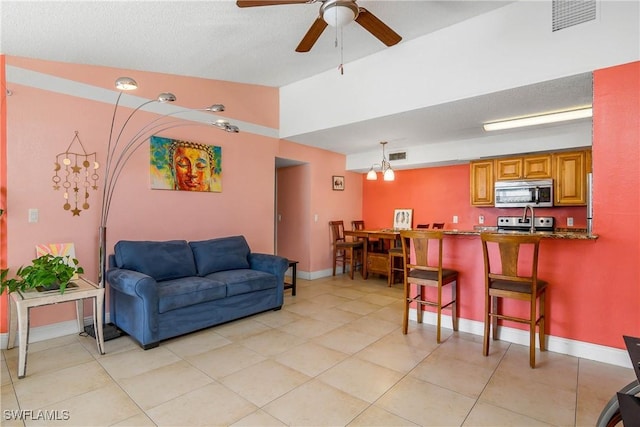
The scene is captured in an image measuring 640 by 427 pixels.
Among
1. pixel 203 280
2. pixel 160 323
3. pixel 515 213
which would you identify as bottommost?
pixel 160 323

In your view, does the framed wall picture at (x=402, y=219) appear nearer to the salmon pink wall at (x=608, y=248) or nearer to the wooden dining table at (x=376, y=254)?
the wooden dining table at (x=376, y=254)

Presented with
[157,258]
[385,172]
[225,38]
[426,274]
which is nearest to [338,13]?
[225,38]

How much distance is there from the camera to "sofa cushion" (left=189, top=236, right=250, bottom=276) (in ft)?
12.4

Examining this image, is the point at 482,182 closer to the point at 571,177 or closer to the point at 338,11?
the point at 571,177

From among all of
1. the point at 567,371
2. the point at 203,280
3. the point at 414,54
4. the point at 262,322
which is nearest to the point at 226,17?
the point at 414,54

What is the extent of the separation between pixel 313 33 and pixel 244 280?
2579mm

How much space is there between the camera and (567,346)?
2.79m

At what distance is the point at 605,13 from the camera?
8.43ft

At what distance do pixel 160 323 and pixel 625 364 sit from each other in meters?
3.98

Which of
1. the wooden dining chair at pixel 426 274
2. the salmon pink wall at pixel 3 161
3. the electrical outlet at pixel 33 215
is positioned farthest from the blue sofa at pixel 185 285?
the wooden dining chair at pixel 426 274

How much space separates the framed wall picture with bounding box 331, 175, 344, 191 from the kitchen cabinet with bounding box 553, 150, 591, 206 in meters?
3.55

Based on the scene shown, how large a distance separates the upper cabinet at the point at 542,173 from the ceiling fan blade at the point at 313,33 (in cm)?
382

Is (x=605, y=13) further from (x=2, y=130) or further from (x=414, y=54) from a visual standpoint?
(x=2, y=130)

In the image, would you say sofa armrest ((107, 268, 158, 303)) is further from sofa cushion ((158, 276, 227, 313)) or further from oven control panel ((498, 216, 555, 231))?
oven control panel ((498, 216, 555, 231))
